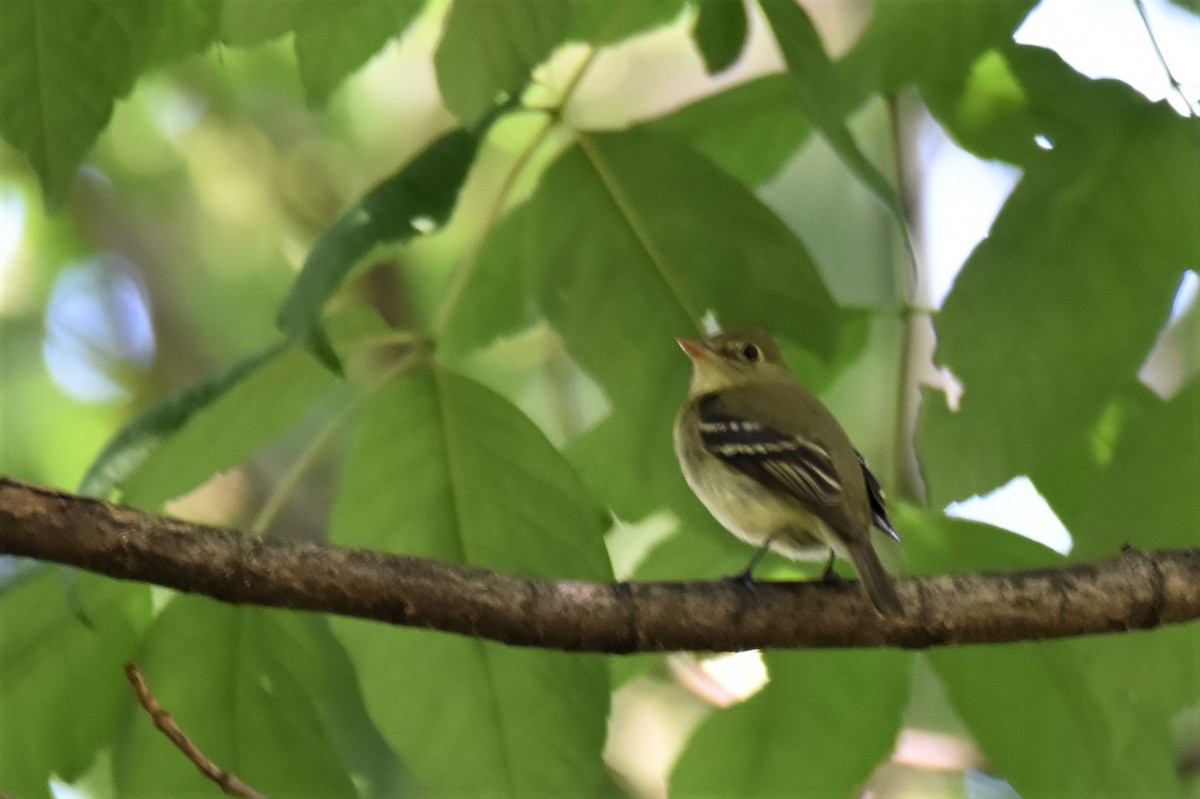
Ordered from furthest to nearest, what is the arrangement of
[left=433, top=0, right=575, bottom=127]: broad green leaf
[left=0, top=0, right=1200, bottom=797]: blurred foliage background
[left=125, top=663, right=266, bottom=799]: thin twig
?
[left=0, top=0, right=1200, bottom=797]: blurred foliage background
[left=433, top=0, right=575, bottom=127]: broad green leaf
[left=125, top=663, right=266, bottom=799]: thin twig

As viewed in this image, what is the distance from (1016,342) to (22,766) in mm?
1811

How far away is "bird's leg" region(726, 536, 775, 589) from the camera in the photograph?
246 centimetres

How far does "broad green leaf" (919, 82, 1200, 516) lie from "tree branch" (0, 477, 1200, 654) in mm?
321

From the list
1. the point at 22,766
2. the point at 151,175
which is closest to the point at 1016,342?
the point at 22,766

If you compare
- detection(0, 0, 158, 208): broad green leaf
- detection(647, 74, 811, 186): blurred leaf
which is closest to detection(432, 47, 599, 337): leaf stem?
detection(647, 74, 811, 186): blurred leaf

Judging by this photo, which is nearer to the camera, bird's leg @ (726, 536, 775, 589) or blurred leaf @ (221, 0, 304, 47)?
blurred leaf @ (221, 0, 304, 47)

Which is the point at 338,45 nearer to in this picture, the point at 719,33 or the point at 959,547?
the point at 719,33

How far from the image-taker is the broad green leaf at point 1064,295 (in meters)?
2.16

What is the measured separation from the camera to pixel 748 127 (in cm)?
277

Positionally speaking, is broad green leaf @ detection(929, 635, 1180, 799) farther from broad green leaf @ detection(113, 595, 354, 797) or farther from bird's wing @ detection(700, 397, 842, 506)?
broad green leaf @ detection(113, 595, 354, 797)

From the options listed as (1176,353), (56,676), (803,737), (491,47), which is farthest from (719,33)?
(1176,353)

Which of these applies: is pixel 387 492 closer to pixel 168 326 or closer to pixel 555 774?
pixel 555 774

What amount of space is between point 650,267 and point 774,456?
2.94 feet

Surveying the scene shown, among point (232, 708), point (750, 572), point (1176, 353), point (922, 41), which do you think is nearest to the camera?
point (232, 708)
